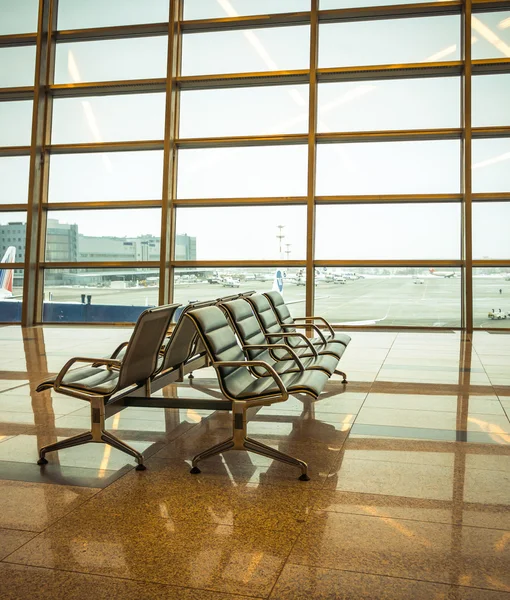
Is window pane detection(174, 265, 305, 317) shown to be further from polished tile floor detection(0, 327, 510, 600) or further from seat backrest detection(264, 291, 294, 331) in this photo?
polished tile floor detection(0, 327, 510, 600)

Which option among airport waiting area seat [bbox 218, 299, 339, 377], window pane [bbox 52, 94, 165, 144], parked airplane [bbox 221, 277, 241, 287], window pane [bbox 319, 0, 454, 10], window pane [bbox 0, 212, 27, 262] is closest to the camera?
airport waiting area seat [bbox 218, 299, 339, 377]

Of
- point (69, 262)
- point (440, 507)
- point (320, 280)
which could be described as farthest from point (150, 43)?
point (440, 507)

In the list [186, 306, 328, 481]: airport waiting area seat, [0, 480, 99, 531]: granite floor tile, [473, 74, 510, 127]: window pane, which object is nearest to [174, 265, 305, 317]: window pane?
[473, 74, 510, 127]: window pane

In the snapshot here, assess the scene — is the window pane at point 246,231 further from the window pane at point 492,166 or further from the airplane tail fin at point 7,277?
the airplane tail fin at point 7,277

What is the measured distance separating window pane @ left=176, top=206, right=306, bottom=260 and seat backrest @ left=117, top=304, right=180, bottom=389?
278 inches

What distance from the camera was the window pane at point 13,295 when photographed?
456 inches

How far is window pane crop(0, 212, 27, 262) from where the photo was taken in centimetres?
1153

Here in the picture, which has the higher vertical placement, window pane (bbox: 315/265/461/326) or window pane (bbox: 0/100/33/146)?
window pane (bbox: 0/100/33/146)

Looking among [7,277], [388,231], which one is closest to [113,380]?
[388,231]

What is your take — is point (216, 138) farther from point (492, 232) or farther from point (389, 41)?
point (492, 232)

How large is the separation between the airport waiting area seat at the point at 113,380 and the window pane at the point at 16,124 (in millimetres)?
9161

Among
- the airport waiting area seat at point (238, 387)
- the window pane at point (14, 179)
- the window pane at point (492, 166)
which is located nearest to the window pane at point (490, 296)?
the window pane at point (492, 166)

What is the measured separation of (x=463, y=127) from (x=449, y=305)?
9.41 feet

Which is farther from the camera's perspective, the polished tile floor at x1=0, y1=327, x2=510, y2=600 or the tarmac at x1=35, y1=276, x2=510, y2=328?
the tarmac at x1=35, y1=276, x2=510, y2=328
